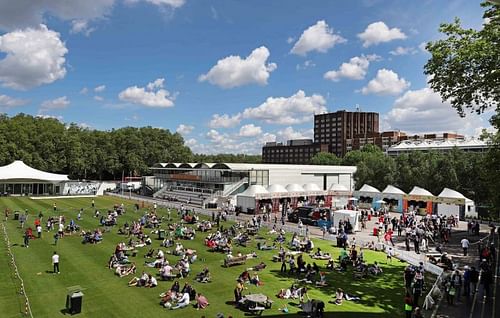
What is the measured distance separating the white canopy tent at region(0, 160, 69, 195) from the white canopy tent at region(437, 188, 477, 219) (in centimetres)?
5963

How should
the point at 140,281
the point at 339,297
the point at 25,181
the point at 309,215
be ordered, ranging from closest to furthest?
the point at 339,297
the point at 140,281
the point at 309,215
the point at 25,181

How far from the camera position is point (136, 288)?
18.3 meters

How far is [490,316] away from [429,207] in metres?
32.1

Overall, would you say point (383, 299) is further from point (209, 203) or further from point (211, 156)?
point (211, 156)

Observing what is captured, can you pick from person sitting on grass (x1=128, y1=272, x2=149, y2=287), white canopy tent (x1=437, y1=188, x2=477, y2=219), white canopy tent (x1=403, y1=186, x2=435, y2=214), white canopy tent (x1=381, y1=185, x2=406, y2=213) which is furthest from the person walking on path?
white canopy tent (x1=381, y1=185, x2=406, y2=213)

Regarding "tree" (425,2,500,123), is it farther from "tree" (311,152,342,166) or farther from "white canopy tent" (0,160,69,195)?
"tree" (311,152,342,166)

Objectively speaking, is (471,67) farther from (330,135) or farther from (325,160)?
(330,135)

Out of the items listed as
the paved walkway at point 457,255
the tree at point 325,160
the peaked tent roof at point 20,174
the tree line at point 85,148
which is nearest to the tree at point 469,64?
the paved walkway at point 457,255

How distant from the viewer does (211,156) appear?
193 metres

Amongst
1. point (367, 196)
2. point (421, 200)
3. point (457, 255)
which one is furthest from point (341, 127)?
→ point (457, 255)

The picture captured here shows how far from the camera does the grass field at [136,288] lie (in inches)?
617

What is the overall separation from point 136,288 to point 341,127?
16060cm

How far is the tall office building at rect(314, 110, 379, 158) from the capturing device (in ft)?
557

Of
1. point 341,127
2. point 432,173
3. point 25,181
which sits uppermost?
point 341,127
